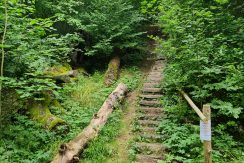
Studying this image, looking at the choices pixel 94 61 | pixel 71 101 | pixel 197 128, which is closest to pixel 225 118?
pixel 197 128

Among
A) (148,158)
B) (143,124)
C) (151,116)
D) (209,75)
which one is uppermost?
(209,75)

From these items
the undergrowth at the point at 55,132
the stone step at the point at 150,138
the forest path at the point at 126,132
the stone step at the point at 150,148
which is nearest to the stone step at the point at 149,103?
the forest path at the point at 126,132

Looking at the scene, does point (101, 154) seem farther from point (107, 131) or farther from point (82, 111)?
point (82, 111)

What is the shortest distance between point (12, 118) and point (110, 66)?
5.11 metres

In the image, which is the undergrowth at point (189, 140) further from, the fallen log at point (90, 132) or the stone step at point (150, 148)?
the fallen log at point (90, 132)

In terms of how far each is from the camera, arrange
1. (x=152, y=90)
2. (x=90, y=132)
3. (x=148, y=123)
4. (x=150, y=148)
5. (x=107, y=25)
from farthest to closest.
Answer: (x=107, y=25) < (x=152, y=90) < (x=148, y=123) < (x=90, y=132) < (x=150, y=148)

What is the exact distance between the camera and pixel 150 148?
6.23 metres

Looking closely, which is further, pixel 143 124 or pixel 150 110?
pixel 150 110

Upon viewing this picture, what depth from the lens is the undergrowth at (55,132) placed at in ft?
18.6

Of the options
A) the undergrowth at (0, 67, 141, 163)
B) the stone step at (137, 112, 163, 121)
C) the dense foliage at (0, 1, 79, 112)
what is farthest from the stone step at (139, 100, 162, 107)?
the dense foliage at (0, 1, 79, 112)

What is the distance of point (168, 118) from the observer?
24.1 ft

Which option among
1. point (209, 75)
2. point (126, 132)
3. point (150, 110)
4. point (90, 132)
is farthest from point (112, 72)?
point (209, 75)

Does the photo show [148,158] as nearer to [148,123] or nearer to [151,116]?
[148,123]

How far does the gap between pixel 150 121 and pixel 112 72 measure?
377cm
